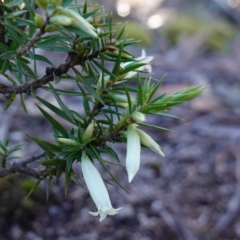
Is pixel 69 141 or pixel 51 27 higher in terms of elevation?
pixel 51 27

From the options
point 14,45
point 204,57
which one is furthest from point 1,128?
point 204,57

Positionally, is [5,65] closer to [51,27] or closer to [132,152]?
[51,27]

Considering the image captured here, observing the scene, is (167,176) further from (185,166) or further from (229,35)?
(229,35)

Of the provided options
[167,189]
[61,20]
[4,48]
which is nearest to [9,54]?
[4,48]

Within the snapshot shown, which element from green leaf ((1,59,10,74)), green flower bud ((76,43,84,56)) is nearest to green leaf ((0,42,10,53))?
green leaf ((1,59,10,74))

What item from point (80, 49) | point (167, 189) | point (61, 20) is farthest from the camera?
point (167, 189)

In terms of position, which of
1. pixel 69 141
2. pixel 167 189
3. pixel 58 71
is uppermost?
pixel 58 71

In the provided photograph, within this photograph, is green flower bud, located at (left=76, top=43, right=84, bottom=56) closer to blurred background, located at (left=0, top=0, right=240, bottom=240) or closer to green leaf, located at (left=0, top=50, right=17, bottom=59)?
green leaf, located at (left=0, top=50, right=17, bottom=59)

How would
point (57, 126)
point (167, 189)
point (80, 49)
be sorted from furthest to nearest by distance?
1. point (167, 189)
2. point (57, 126)
3. point (80, 49)
